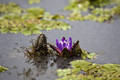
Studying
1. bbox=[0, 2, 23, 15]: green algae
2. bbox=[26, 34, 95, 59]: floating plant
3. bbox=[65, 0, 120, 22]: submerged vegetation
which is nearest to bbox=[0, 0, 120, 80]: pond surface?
bbox=[26, 34, 95, 59]: floating plant

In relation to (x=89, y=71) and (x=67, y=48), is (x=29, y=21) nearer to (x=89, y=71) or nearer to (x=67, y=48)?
(x=67, y=48)

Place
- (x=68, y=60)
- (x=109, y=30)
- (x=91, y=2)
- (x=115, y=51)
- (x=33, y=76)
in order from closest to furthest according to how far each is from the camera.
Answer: (x=33, y=76) → (x=68, y=60) → (x=115, y=51) → (x=109, y=30) → (x=91, y=2)

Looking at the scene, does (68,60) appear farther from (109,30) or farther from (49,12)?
(49,12)

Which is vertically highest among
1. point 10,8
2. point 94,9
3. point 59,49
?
point 10,8

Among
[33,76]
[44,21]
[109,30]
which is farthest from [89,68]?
[44,21]

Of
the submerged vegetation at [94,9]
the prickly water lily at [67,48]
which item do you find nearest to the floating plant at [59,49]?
the prickly water lily at [67,48]

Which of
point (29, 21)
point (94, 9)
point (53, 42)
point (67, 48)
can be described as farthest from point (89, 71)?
point (94, 9)

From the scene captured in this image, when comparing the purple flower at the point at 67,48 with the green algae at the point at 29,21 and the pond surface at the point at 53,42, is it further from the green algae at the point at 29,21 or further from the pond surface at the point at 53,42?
the green algae at the point at 29,21
